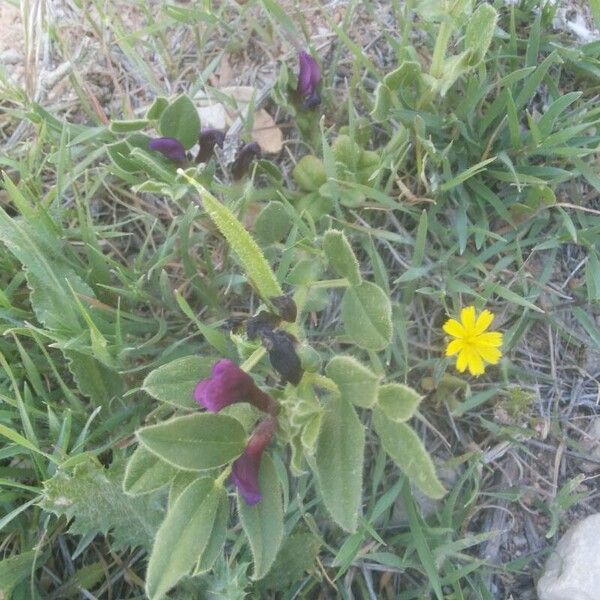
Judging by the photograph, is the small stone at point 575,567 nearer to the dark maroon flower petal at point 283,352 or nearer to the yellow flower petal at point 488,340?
the yellow flower petal at point 488,340

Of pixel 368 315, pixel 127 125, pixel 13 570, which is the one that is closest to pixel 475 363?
pixel 368 315

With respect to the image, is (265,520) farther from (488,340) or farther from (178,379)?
(488,340)

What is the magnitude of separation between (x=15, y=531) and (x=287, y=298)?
41.9 inches

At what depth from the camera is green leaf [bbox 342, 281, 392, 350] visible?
1705 mm

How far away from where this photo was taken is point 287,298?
68.9 inches

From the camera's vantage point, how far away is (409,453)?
60.5 inches

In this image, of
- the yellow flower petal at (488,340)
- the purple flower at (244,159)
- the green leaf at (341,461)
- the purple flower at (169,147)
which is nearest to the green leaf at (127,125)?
the purple flower at (169,147)

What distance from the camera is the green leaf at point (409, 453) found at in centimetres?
146

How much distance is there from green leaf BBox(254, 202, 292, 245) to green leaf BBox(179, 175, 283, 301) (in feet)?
1.33

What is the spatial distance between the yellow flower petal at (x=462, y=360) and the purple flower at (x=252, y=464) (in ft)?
1.68

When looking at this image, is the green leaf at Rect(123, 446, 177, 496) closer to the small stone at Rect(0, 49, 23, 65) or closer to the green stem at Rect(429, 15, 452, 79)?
the green stem at Rect(429, 15, 452, 79)

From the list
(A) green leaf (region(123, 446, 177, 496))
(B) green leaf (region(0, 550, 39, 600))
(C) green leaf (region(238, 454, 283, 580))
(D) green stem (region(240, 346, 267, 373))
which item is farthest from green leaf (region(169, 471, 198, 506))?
(B) green leaf (region(0, 550, 39, 600))

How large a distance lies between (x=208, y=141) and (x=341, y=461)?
1.05 meters

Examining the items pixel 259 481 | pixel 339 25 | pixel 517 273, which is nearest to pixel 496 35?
pixel 339 25
